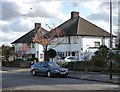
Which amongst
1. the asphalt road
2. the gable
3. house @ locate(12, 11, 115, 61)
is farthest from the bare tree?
the asphalt road

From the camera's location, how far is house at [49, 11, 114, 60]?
60344 mm

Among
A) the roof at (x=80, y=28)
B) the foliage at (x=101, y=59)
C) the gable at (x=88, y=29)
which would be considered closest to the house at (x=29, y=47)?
the roof at (x=80, y=28)

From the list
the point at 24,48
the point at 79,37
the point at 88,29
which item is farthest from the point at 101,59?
the point at 24,48

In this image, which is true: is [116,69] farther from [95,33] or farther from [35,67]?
[95,33]

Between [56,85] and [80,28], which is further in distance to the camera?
[80,28]

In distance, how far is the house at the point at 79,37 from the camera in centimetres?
6034

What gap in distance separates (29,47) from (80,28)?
19.5 meters

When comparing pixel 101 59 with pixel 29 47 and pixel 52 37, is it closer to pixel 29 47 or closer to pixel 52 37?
pixel 52 37

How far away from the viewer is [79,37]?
199 feet

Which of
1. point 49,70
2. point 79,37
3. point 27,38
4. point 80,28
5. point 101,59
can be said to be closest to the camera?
point 49,70

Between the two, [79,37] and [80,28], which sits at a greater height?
[80,28]

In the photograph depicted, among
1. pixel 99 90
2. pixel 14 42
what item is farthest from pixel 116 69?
pixel 14 42

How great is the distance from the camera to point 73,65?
39594 millimetres

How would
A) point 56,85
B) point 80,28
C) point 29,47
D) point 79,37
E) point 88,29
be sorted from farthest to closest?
point 29,47 < point 88,29 < point 80,28 < point 79,37 < point 56,85
